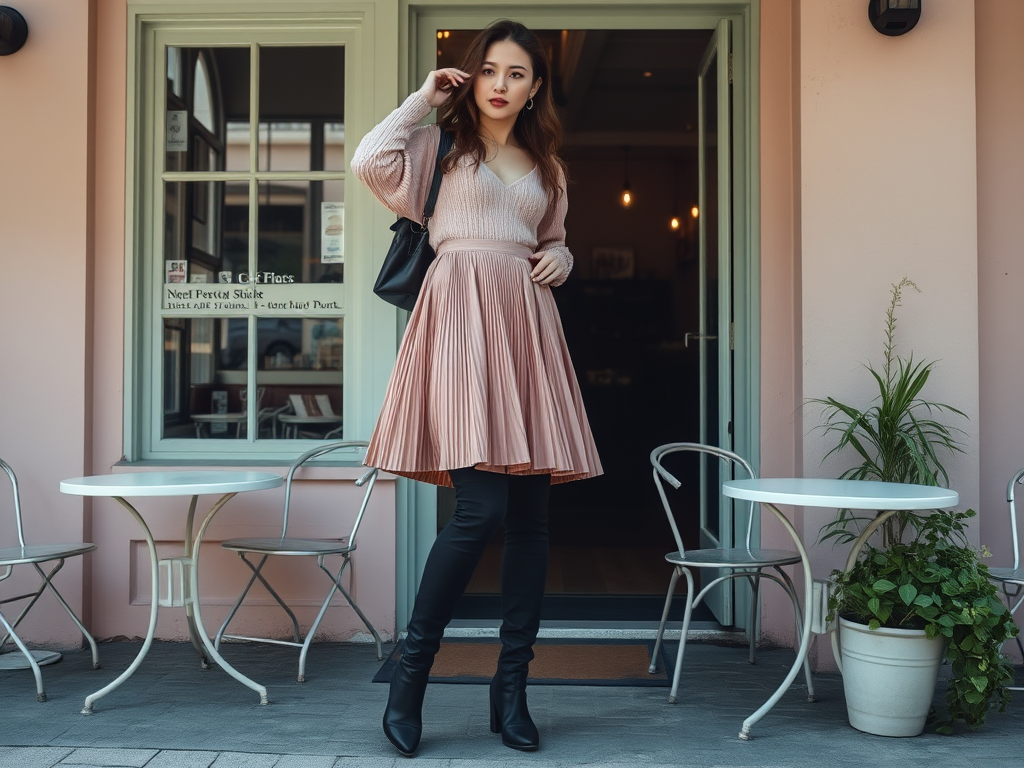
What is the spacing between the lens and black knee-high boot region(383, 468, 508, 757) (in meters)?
2.42

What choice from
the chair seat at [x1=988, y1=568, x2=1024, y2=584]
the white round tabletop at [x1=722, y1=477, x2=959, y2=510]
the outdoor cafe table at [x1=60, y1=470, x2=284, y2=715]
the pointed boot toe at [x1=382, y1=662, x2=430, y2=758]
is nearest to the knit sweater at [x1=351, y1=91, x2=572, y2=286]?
the white round tabletop at [x1=722, y1=477, x2=959, y2=510]

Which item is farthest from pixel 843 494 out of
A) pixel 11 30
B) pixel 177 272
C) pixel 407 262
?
pixel 11 30

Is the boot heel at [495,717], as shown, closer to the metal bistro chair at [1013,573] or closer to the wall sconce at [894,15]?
the metal bistro chair at [1013,573]

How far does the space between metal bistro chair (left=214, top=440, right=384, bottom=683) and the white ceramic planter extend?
170 centimetres

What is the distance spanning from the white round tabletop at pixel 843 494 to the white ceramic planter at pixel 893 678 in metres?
0.39

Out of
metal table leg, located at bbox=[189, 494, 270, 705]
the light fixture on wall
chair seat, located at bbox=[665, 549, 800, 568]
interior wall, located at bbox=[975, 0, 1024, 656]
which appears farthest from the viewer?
the light fixture on wall

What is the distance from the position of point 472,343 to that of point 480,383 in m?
0.11

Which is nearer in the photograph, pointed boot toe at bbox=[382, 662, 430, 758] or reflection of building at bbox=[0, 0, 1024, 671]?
pointed boot toe at bbox=[382, 662, 430, 758]

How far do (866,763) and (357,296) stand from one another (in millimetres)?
2483

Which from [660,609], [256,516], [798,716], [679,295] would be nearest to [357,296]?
[256,516]

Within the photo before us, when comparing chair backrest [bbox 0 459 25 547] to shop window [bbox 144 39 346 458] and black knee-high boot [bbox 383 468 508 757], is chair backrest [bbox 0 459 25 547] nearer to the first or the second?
shop window [bbox 144 39 346 458]

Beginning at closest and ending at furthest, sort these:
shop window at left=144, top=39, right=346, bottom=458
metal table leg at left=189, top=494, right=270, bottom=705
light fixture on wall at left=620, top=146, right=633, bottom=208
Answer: metal table leg at left=189, top=494, right=270, bottom=705
shop window at left=144, top=39, right=346, bottom=458
light fixture on wall at left=620, top=146, right=633, bottom=208

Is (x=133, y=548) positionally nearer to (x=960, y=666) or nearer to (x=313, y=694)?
(x=313, y=694)

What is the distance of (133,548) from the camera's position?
12.5ft
